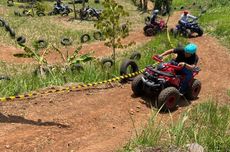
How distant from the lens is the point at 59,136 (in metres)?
7.91

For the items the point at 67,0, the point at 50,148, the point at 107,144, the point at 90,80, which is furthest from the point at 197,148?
the point at 67,0

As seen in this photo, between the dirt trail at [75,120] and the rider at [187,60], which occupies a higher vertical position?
the rider at [187,60]

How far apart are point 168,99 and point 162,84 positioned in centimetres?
48

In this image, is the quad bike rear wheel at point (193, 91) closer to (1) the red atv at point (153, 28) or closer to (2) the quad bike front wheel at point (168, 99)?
(2) the quad bike front wheel at point (168, 99)

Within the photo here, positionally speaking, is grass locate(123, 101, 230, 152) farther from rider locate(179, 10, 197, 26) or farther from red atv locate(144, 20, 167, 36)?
red atv locate(144, 20, 167, 36)

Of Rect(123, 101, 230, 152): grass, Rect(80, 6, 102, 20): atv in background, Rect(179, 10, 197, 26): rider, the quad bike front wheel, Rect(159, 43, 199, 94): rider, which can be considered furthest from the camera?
Rect(80, 6, 102, 20): atv in background

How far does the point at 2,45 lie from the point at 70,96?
12.8 m

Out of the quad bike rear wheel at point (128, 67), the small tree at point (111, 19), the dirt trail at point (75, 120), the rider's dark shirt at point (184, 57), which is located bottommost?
the dirt trail at point (75, 120)

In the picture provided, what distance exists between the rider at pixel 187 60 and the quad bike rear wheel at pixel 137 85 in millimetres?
1160

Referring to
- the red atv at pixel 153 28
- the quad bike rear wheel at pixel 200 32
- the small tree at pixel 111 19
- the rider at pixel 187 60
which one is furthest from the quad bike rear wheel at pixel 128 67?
the red atv at pixel 153 28

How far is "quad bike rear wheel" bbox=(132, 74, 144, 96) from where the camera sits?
10508 mm

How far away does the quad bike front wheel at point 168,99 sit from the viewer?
379 inches

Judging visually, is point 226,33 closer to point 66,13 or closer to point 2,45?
point 2,45

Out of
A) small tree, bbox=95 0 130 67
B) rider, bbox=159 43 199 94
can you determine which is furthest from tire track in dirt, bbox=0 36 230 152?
small tree, bbox=95 0 130 67
